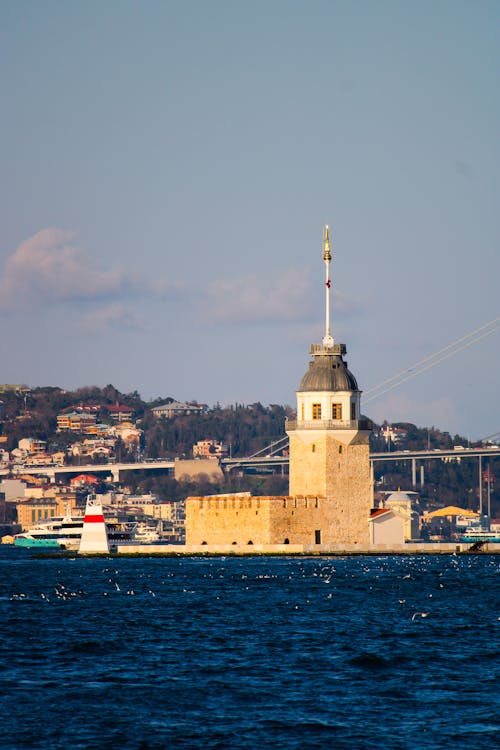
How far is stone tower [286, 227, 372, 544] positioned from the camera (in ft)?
300

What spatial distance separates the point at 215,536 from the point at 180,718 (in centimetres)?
5875

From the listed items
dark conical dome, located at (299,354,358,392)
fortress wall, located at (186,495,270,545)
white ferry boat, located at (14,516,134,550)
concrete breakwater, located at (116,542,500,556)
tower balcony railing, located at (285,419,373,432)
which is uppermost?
dark conical dome, located at (299,354,358,392)

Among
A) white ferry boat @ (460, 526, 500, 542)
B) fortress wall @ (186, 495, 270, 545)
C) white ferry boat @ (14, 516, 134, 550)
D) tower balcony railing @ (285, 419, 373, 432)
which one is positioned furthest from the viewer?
white ferry boat @ (460, 526, 500, 542)

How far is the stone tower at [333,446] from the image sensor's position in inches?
3597

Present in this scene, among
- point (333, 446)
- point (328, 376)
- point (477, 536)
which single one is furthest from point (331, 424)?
point (477, 536)

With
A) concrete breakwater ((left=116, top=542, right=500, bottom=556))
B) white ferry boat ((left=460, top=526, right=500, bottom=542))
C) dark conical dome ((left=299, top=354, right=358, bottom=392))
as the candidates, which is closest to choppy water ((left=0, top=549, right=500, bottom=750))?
concrete breakwater ((left=116, top=542, right=500, bottom=556))

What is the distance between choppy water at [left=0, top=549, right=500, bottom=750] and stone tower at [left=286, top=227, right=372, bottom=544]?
1972 cm

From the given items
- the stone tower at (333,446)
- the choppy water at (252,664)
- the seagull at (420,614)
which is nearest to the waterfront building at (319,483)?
the stone tower at (333,446)

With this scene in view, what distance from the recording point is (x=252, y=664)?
4184 cm

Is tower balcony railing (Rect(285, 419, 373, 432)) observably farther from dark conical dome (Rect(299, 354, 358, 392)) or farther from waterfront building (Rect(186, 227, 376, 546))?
dark conical dome (Rect(299, 354, 358, 392))

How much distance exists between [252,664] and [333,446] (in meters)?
49.8

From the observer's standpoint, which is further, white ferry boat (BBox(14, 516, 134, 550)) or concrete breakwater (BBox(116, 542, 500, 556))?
white ferry boat (BBox(14, 516, 134, 550))

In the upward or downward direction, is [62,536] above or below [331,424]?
below

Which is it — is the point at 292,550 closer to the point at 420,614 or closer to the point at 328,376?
the point at 328,376
